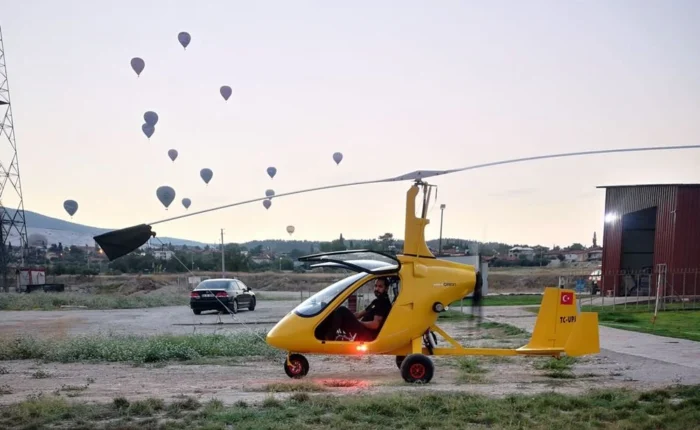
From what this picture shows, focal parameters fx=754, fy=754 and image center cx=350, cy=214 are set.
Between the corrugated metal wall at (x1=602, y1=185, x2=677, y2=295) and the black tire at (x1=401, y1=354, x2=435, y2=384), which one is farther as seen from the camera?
the corrugated metal wall at (x1=602, y1=185, x2=677, y2=295)

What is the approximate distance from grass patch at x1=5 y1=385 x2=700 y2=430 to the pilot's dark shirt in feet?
7.83

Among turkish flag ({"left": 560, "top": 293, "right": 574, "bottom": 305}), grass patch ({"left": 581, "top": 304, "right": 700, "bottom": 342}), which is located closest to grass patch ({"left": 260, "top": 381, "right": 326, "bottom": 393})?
turkish flag ({"left": 560, "top": 293, "right": 574, "bottom": 305})

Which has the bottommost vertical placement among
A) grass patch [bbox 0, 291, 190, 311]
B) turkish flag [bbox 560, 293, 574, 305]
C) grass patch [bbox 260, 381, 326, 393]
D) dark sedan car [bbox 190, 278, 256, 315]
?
grass patch [bbox 0, 291, 190, 311]

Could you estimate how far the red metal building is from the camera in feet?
107

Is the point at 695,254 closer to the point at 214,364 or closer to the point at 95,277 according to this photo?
the point at 214,364

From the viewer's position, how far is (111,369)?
42.9 ft

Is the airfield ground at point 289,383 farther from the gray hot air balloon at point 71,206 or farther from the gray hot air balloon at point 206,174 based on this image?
the gray hot air balloon at point 71,206

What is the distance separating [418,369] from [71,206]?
42702mm

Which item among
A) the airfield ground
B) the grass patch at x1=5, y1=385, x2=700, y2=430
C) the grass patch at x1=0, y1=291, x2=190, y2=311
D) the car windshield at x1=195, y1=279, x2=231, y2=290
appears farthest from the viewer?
the grass patch at x1=0, y1=291, x2=190, y2=311

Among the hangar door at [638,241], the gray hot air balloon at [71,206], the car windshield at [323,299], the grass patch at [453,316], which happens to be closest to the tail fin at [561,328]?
the car windshield at [323,299]

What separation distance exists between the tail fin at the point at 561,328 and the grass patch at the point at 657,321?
6039mm

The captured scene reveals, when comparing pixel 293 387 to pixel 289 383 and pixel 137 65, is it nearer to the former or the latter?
pixel 289 383

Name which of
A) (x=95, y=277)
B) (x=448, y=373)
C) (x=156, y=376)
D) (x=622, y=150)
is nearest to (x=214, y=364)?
(x=156, y=376)

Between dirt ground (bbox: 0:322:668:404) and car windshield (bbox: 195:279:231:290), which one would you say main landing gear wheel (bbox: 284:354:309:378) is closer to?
dirt ground (bbox: 0:322:668:404)
